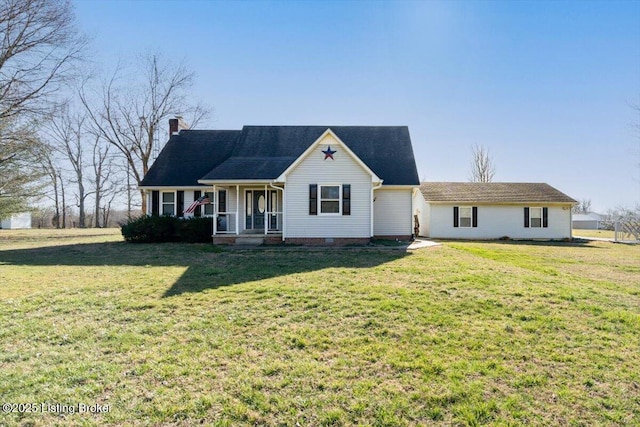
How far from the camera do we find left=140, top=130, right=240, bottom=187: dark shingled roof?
64.4 feet

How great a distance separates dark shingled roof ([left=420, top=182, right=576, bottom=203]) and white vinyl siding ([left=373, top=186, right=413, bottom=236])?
6960 mm

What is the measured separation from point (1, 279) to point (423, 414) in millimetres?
10873

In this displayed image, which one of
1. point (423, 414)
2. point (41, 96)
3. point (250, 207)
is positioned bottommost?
point (423, 414)

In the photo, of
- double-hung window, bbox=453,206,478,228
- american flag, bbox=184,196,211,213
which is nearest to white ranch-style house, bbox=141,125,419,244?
american flag, bbox=184,196,211,213

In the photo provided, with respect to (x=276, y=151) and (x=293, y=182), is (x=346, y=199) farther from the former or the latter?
(x=276, y=151)

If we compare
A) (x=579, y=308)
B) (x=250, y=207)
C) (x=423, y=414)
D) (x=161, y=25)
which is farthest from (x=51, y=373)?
(x=161, y=25)

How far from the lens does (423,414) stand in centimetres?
351

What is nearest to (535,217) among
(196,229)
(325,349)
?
(196,229)

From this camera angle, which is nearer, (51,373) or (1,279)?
(51,373)

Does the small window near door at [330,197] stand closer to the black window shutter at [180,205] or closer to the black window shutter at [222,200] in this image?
the black window shutter at [222,200]

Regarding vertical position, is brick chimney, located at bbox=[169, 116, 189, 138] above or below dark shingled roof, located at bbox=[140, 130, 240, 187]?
above

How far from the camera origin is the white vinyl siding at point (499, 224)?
24.3m

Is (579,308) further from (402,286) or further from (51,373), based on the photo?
(51,373)

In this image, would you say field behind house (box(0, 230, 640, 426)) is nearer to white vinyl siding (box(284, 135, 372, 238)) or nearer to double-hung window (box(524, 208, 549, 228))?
white vinyl siding (box(284, 135, 372, 238))
